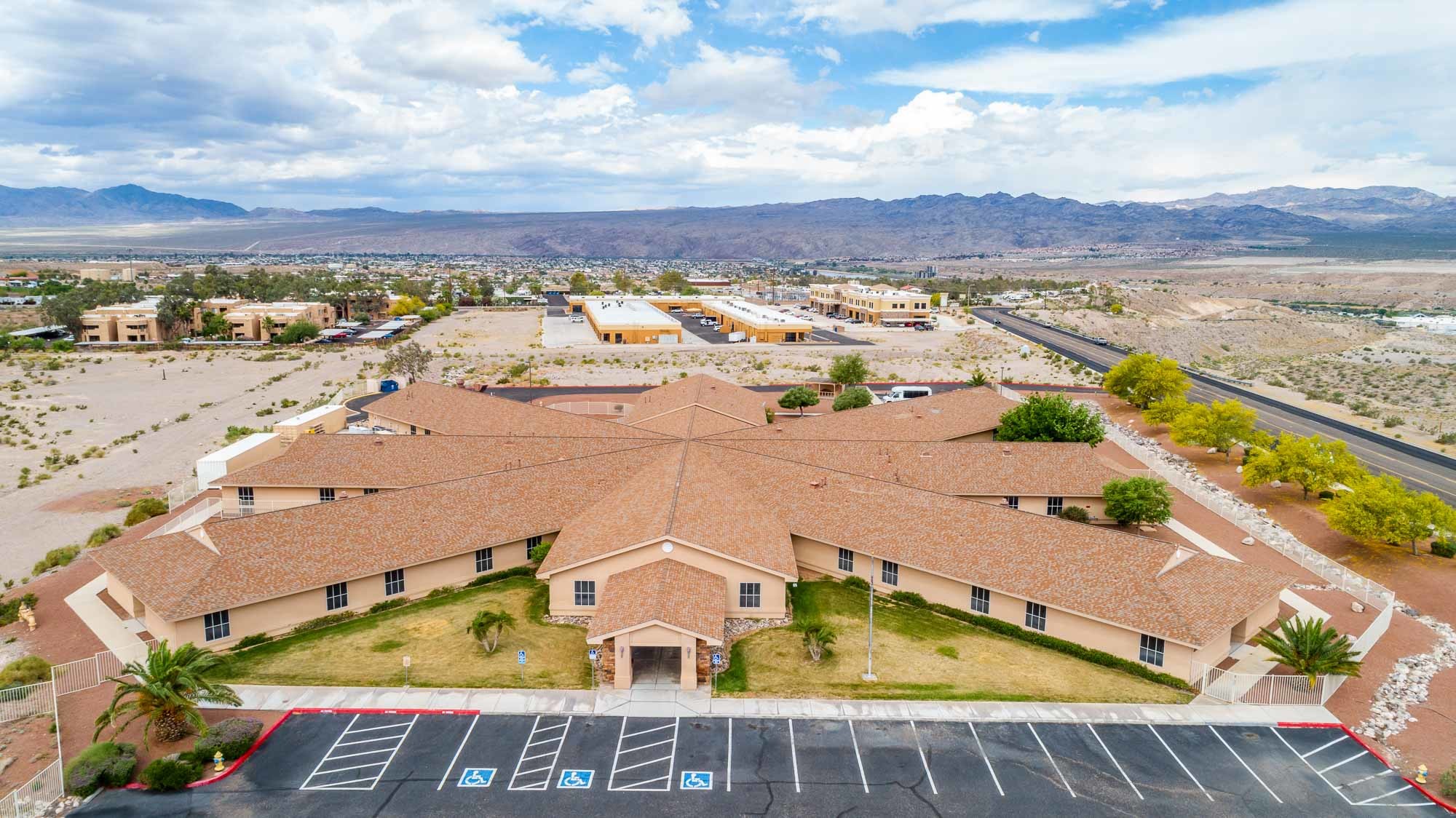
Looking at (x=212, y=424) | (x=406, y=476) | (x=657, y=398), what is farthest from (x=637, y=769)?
(x=212, y=424)

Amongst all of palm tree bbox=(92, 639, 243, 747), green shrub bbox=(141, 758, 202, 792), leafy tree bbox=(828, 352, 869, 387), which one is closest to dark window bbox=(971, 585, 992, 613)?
palm tree bbox=(92, 639, 243, 747)

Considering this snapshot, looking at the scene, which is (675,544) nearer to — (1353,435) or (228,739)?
(228,739)

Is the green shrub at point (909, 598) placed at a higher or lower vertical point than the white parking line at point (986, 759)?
higher

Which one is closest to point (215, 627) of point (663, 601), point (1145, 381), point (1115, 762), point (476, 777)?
point (476, 777)

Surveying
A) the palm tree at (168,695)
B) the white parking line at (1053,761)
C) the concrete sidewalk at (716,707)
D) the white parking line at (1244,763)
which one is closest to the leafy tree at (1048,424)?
the concrete sidewalk at (716,707)

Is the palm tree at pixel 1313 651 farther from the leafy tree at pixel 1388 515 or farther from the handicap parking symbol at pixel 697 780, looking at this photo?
the handicap parking symbol at pixel 697 780

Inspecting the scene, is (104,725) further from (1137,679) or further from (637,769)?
(1137,679)

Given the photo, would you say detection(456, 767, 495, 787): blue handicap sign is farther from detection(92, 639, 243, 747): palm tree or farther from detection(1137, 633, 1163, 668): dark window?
detection(1137, 633, 1163, 668): dark window
